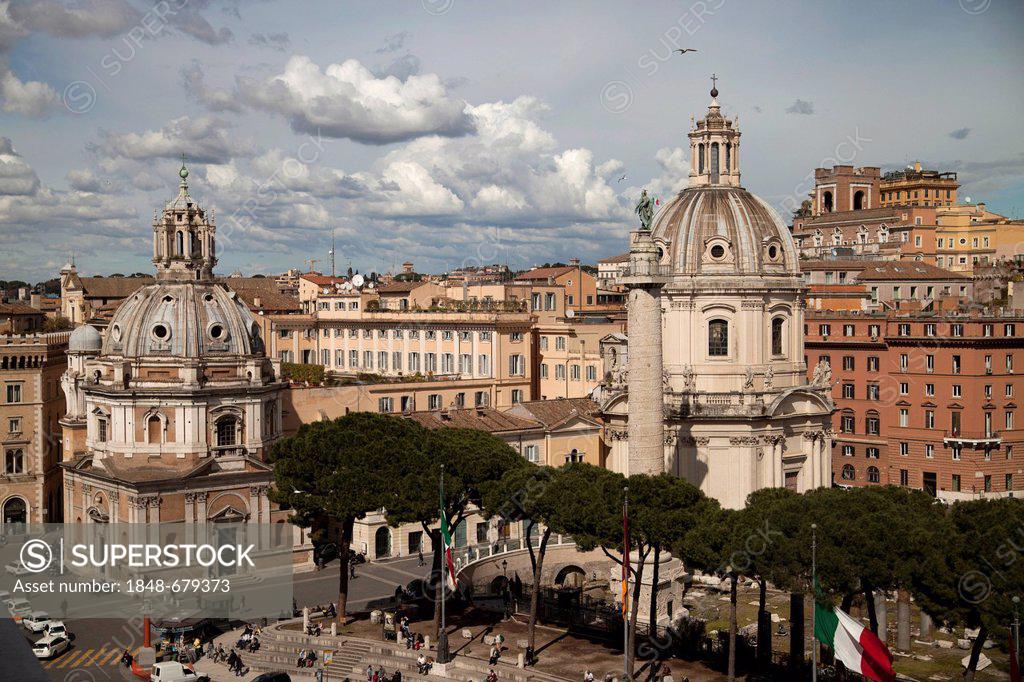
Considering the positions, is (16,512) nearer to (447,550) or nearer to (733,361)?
(447,550)

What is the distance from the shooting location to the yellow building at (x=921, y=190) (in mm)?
134000

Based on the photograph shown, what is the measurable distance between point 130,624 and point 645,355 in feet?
84.6

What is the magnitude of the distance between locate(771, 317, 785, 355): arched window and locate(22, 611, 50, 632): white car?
122ft

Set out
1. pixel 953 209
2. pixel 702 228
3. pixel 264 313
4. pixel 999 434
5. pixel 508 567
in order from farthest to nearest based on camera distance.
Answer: pixel 953 209, pixel 264 313, pixel 999 434, pixel 702 228, pixel 508 567

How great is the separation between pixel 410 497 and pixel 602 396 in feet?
66.7

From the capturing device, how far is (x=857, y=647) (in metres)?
35.8

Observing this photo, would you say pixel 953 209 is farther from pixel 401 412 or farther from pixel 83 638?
pixel 83 638

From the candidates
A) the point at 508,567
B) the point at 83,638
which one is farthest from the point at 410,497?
the point at 83,638

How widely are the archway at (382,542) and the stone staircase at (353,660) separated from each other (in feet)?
48.3

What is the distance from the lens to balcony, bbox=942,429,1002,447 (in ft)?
253

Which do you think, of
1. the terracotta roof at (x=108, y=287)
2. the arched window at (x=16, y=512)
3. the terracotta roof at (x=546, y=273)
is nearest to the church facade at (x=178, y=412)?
the arched window at (x=16, y=512)

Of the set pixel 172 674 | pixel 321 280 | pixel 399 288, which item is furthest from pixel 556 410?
pixel 321 280

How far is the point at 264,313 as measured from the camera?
103125 millimetres

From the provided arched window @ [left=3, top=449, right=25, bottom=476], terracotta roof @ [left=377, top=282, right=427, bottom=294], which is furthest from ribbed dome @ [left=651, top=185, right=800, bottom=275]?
arched window @ [left=3, top=449, right=25, bottom=476]
